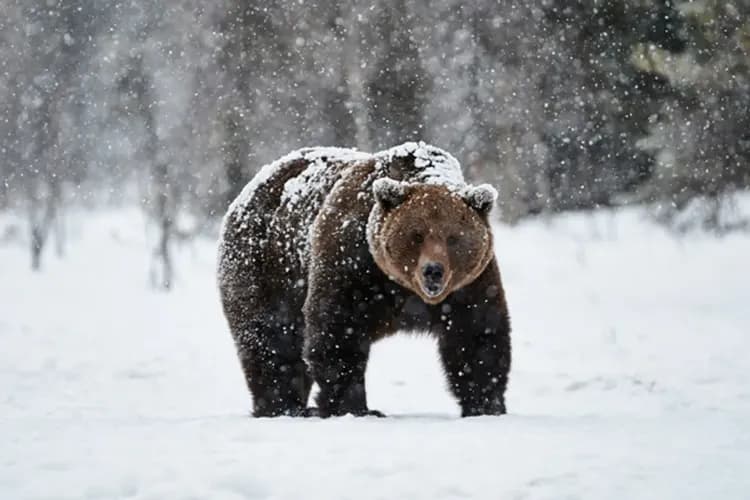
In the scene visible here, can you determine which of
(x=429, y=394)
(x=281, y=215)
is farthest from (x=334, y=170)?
(x=429, y=394)

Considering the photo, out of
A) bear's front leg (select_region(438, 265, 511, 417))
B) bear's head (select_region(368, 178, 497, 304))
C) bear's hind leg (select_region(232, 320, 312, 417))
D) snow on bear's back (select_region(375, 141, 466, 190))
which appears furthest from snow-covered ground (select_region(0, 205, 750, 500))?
snow on bear's back (select_region(375, 141, 466, 190))

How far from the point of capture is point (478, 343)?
217 inches

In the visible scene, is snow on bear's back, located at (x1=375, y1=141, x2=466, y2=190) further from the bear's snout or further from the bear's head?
the bear's snout

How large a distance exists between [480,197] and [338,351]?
1197 millimetres

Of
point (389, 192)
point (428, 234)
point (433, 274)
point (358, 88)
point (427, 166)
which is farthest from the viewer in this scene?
point (358, 88)

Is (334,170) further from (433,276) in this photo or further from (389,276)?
(433,276)

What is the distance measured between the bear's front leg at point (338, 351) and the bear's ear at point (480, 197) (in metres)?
0.86

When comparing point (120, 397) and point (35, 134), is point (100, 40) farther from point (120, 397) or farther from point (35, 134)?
point (120, 397)

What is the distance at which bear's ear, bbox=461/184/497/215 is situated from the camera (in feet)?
17.6

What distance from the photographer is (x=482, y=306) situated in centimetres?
546

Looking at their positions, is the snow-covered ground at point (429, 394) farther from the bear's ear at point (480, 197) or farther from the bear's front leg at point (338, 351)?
the bear's ear at point (480, 197)

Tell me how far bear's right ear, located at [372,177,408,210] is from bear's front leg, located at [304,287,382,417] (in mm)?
566

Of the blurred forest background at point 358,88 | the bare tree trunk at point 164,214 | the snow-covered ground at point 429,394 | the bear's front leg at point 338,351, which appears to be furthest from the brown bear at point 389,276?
the bare tree trunk at point 164,214

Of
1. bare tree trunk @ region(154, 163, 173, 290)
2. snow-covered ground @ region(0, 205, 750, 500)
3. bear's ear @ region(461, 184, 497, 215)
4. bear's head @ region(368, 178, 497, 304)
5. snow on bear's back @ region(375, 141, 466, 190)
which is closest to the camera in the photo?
snow-covered ground @ region(0, 205, 750, 500)
